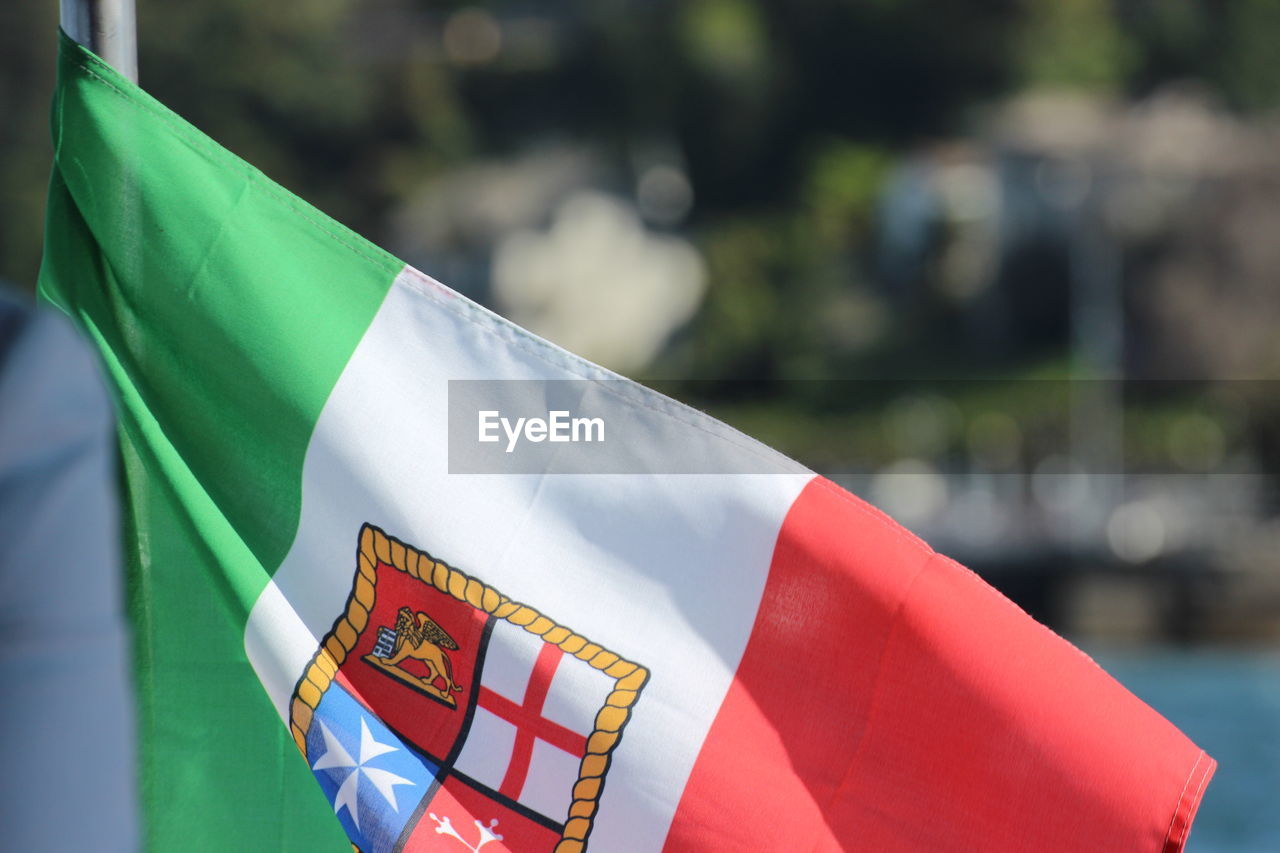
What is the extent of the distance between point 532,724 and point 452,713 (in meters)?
0.06

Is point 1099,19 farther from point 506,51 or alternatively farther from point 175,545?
point 175,545

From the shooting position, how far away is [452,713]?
1438 millimetres

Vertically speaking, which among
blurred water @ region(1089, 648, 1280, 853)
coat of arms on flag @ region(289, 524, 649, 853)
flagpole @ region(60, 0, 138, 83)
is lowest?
coat of arms on flag @ region(289, 524, 649, 853)

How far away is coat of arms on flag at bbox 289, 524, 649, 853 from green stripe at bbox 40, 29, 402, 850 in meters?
0.10

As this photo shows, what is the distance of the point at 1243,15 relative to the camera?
137 feet

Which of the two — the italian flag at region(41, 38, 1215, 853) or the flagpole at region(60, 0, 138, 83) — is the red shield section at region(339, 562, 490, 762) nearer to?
the italian flag at region(41, 38, 1215, 853)

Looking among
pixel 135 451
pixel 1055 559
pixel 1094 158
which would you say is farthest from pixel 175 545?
pixel 1094 158

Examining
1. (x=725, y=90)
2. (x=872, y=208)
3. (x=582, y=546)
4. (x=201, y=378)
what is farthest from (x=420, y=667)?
(x=725, y=90)

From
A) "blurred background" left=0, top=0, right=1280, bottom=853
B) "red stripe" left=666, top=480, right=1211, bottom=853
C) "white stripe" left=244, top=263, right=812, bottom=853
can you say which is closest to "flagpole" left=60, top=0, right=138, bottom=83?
"white stripe" left=244, top=263, right=812, bottom=853

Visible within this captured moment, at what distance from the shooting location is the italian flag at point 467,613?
1.40m

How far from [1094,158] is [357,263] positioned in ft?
108

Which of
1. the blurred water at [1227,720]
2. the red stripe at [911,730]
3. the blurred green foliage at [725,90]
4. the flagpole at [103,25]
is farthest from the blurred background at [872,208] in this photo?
the flagpole at [103,25]

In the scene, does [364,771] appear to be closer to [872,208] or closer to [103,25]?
[103,25]

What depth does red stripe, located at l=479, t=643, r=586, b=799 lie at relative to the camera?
1.42 metres
